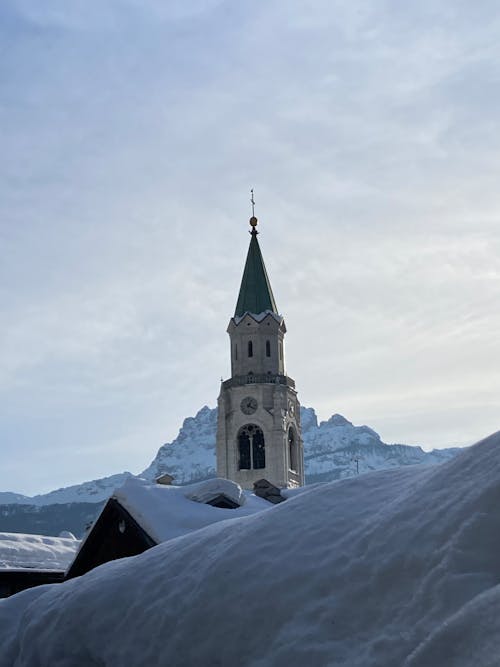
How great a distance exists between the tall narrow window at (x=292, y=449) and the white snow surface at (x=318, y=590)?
179ft

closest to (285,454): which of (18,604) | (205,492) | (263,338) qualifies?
(263,338)

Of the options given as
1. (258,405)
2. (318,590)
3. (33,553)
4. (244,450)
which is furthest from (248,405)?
(318,590)

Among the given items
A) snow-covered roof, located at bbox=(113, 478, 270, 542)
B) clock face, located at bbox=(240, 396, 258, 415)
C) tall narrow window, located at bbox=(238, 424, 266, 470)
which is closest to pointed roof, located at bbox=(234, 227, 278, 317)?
clock face, located at bbox=(240, 396, 258, 415)

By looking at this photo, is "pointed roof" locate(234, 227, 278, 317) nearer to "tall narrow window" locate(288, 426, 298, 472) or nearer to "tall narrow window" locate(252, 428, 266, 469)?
"tall narrow window" locate(288, 426, 298, 472)

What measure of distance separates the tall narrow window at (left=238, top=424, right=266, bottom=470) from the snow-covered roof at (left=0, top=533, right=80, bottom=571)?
947 inches

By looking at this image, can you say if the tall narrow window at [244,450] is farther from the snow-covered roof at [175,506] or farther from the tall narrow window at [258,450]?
the snow-covered roof at [175,506]

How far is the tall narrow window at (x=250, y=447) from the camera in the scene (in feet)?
202

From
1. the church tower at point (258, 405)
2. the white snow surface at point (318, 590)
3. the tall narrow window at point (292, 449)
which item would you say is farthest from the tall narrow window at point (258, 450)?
the white snow surface at point (318, 590)

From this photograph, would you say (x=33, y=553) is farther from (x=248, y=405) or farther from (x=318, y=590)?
(x=318, y=590)

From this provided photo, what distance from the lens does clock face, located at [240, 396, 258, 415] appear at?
62.1 metres

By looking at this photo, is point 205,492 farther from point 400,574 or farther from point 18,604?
point 400,574

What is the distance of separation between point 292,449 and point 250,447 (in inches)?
129

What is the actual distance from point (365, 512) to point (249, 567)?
906 millimetres

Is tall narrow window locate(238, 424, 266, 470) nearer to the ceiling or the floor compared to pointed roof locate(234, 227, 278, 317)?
nearer to the floor
